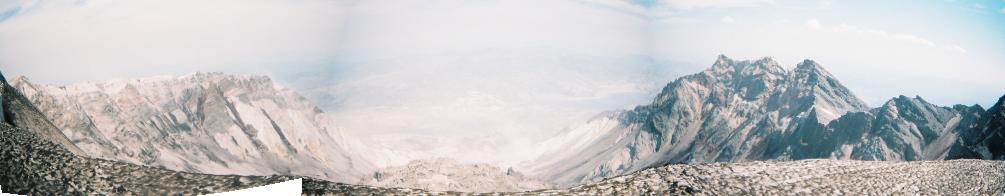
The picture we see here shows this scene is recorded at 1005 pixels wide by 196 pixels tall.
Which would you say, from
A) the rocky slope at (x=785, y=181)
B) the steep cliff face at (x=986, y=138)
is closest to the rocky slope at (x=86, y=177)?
the rocky slope at (x=785, y=181)

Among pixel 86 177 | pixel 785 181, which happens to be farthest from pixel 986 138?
pixel 86 177

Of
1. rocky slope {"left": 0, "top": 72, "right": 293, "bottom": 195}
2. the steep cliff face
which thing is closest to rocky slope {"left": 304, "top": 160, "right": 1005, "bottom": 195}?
rocky slope {"left": 0, "top": 72, "right": 293, "bottom": 195}

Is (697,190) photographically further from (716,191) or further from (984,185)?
(984,185)

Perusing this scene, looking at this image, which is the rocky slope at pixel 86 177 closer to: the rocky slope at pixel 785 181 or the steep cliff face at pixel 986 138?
the rocky slope at pixel 785 181

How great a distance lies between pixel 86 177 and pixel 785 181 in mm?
24193

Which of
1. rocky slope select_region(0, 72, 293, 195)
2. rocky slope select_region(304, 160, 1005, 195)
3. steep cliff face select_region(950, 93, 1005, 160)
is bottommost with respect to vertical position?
rocky slope select_region(304, 160, 1005, 195)

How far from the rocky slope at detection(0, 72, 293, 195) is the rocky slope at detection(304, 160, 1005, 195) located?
315 centimetres

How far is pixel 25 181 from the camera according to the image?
2123 cm

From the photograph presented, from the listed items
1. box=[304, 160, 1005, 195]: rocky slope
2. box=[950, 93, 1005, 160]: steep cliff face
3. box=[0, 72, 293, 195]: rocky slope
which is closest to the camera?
box=[0, 72, 293, 195]: rocky slope

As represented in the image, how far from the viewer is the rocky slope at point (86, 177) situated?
20203 millimetres

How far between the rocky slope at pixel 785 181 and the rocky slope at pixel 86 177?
3.15 metres

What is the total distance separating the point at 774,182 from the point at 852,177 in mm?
4820

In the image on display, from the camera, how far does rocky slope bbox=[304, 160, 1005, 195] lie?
20.8 m

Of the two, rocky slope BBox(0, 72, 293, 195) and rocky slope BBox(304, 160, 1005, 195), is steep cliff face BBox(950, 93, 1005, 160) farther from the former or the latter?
rocky slope BBox(0, 72, 293, 195)
